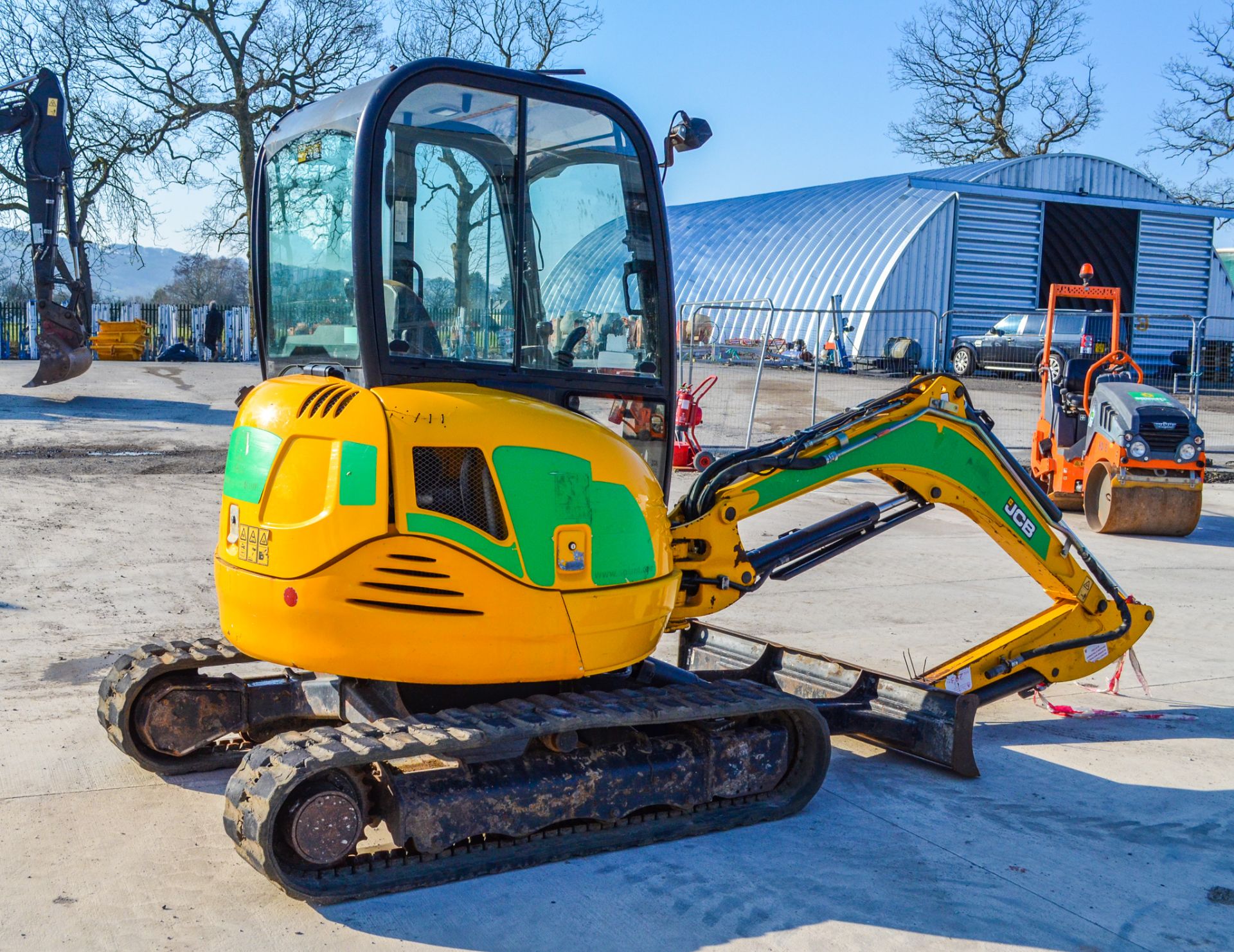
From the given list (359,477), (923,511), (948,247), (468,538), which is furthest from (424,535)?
(948,247)

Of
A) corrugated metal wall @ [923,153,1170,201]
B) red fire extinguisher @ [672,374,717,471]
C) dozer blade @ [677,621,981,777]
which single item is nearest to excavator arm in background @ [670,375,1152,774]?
dozer blade @ [677,621,981,777]

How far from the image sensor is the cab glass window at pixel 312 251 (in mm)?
4508

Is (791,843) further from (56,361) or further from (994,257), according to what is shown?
(994,257)

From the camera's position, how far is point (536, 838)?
4.40 metres

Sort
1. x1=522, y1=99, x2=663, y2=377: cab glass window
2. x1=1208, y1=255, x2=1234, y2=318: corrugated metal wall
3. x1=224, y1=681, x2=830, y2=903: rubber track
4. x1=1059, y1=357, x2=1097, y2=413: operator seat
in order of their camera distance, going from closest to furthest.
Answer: x1=224, y1=681, x2=830, y2=903: rubber track < x1=522, y1=99, x2=663, y2=377: cab glass window < x1=1059, y1=357, x2=1097, y2=413: operator seat < x1=1208, y1=255, x2=1234, y2=318: corrugated metal wall

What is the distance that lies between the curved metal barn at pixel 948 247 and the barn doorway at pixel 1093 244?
0.04 m

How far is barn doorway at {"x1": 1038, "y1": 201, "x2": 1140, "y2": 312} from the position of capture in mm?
36906

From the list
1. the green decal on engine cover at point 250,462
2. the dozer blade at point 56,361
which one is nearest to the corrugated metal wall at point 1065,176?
the dozer blade at point 56,361

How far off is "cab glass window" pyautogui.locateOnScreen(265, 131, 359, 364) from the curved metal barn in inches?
955

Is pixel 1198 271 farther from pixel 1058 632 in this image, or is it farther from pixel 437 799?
pixel 437 799

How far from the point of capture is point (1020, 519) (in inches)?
230

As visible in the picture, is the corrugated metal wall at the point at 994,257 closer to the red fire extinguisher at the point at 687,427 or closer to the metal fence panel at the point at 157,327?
the red fire extinguisher at the point at 687,427

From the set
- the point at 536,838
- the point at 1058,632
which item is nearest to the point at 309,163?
the point at 536,838

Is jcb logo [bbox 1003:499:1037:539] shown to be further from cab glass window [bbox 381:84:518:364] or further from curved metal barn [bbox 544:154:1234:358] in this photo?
curved metal barn [bbox 544:154:1234:358]
